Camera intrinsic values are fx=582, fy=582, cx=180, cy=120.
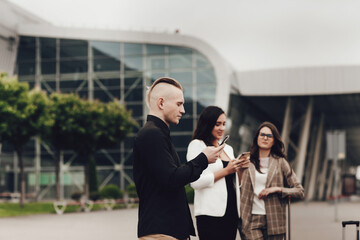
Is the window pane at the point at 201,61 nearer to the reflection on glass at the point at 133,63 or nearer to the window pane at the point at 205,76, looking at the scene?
the window pane at the point at 205,76

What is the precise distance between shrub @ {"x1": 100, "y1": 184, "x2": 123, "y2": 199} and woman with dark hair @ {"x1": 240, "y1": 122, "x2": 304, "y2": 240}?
22.8m

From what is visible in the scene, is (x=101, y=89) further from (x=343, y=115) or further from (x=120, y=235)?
(x=120, y=235)

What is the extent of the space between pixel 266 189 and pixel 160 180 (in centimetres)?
255

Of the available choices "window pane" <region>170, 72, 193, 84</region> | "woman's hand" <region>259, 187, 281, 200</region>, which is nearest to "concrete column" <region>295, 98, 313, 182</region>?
"window pane" <region>170, 72, 193, 84</region>

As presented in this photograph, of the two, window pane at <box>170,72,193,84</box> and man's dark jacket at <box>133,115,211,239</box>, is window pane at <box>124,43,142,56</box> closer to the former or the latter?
window pane at <box>170,72,193,84</box>

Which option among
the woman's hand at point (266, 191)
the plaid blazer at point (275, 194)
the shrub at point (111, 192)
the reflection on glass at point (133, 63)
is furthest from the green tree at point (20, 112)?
the woman's hand at point (266, 191)

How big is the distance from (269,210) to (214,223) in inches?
35.8

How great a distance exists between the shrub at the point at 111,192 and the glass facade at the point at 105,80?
221 centimetres

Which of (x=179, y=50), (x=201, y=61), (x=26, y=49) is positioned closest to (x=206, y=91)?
(x=201, y=61)

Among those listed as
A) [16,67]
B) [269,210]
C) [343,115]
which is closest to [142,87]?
[16,67]

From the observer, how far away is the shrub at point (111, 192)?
1102 inches

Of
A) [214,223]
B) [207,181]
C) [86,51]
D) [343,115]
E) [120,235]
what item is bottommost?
[120,235]

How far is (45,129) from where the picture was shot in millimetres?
24969

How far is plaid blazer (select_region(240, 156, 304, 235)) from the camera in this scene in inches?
207
